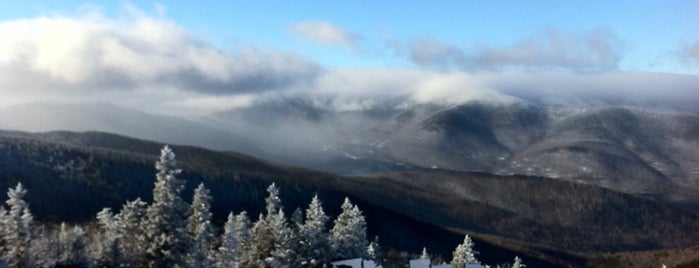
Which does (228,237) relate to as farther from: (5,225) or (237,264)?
(5,225)

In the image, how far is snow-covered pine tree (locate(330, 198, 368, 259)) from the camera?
5994 centimetres

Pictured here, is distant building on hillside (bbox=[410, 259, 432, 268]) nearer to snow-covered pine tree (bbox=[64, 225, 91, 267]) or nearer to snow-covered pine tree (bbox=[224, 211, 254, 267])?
snow-covered pine tree (bbox=[224, 211, 254, 267])

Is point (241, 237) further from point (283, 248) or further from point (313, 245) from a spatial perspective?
point (283, 248)

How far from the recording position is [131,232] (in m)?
53.3

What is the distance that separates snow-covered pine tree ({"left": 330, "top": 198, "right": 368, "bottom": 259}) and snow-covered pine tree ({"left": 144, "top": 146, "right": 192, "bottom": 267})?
12366 millimetres

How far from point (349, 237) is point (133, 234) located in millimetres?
19144

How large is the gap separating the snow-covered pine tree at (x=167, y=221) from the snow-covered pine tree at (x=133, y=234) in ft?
1.92

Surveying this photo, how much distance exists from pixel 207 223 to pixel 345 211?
14965 millimetres

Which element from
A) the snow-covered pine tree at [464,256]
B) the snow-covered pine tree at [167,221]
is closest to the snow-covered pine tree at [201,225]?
the snow-covered pine tree at [167,221]

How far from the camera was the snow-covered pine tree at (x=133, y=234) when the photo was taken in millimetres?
51000

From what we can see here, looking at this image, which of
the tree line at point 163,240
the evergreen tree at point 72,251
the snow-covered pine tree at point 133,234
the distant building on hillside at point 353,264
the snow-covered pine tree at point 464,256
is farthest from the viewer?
the snow-covered pine tree at point 464,256

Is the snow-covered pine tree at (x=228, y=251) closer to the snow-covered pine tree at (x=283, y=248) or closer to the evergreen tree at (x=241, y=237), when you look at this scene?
the evergreen tree at (x=241, y=237)

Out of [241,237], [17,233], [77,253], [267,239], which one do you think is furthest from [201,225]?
[17,233]

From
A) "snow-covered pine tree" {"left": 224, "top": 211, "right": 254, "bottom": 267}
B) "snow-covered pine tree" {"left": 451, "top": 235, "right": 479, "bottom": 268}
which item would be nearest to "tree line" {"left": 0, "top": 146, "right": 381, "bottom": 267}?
"snow-covered pine tree" {"left": 224, "top": 211, "right": 254, "bottom": 267}
